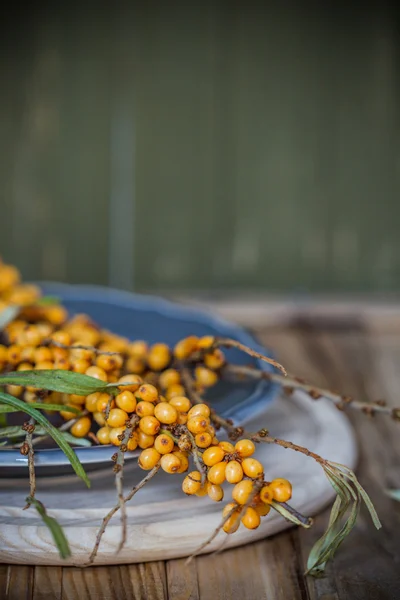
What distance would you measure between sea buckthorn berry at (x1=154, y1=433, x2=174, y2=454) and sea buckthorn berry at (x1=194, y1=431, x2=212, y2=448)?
18mm

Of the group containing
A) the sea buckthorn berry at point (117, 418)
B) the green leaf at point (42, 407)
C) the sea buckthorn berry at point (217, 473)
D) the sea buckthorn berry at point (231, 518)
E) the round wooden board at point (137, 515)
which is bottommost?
the round wooden board at point (137, 515)

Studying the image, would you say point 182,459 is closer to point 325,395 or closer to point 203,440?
point 203,440

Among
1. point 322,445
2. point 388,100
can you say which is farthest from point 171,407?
point 388,100

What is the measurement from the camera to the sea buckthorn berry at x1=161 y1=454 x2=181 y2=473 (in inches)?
17.5

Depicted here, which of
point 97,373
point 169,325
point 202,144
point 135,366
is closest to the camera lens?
point 97,373

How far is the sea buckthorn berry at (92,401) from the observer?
0.51 metres

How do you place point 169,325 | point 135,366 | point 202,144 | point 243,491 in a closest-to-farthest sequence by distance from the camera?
point 243,491 < point 135,366 < point 169,325 < point 202,144

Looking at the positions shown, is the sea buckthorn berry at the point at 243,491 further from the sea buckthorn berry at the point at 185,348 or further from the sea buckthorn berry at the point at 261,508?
the sea buckthorn berry at the point at 185,348

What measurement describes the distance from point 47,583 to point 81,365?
0.16 meters

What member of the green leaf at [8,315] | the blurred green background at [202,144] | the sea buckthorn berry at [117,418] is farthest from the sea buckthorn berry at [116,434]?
the blurred green background at [202,144]

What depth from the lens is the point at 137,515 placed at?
53cm

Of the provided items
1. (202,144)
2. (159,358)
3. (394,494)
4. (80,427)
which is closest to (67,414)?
(80,427)

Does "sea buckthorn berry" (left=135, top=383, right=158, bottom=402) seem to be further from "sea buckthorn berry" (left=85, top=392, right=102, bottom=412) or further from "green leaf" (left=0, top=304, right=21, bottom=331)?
"green leaf" (left=0, top=304, right=21, bottom=331)

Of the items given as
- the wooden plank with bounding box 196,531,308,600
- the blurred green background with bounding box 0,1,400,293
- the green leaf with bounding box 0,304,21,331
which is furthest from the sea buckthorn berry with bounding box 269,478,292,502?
the blurred green background with bounding box 0,1,400,293
